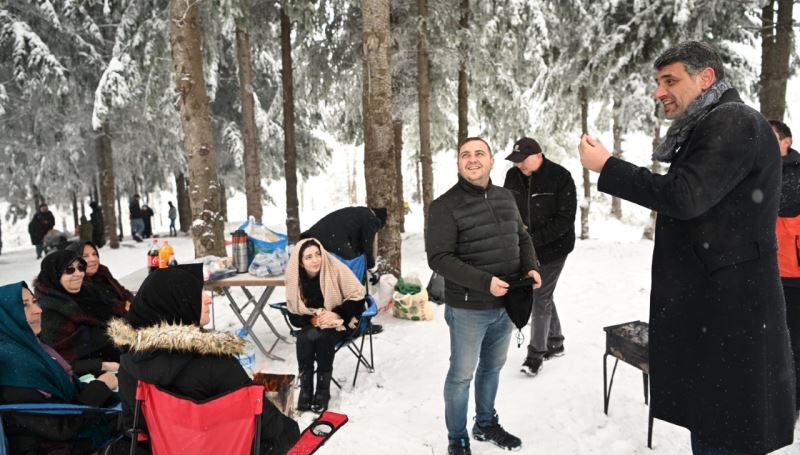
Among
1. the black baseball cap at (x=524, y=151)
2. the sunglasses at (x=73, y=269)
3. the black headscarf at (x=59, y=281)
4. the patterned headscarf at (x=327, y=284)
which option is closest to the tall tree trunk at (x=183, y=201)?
the black headscarf at (x=59, y=281)

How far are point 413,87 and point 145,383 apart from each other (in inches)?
436

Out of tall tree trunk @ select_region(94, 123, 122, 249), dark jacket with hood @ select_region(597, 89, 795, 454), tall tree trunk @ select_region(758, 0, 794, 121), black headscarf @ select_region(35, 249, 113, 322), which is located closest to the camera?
dark jacket with hood @ select_region(597, 89, 795, 454)

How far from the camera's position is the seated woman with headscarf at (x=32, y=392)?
2.27 meters

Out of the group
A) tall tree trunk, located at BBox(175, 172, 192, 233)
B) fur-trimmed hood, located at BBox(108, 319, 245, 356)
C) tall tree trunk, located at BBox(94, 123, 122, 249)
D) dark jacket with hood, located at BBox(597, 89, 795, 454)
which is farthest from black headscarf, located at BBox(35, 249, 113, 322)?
tall tree trunk, located at BBox(175, 172, 192, 233)

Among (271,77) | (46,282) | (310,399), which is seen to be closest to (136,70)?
(271,77)

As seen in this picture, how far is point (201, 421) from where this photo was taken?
6.63ft

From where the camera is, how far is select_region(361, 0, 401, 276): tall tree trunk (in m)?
6.61

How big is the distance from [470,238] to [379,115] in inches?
164

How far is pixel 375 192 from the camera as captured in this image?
280 inches

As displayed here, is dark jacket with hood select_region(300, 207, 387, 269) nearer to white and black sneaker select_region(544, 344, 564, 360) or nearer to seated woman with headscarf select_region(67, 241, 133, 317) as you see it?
seated woman with headscarf select_region(67, 241, 133, 317)

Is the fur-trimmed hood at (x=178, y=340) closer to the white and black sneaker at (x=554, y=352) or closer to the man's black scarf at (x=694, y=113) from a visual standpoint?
the man's black scarf at (x=694, y=113)

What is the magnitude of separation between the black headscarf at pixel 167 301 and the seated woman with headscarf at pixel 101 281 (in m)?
2.33

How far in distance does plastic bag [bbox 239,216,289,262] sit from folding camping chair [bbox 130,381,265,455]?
3.47m

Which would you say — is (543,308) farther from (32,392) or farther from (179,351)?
(32,392)
